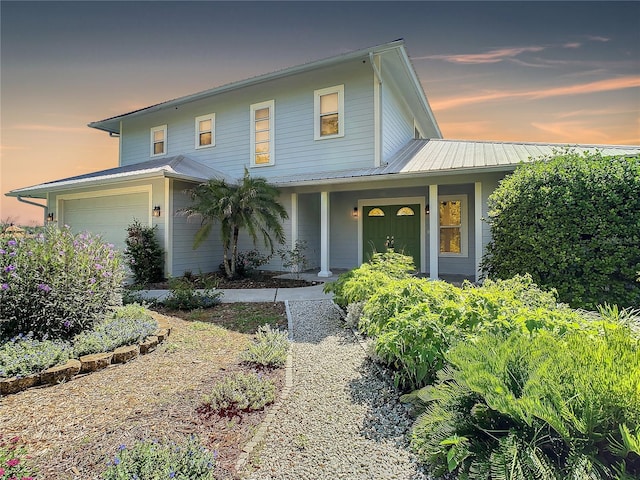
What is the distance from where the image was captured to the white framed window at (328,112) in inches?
372

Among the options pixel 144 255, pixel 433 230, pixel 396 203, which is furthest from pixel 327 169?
pixel 144 255

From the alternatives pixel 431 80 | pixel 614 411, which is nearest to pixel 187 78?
pixel 431 80

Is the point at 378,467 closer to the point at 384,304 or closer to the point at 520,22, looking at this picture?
the point at 384,304

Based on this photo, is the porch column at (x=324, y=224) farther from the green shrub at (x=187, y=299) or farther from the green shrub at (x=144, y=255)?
the green shrub at (x=144, y=255)

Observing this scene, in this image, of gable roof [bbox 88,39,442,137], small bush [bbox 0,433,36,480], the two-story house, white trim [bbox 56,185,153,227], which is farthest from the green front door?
small bush [bbox 0,433,36,480]

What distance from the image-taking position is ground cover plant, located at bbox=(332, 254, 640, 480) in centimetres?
146

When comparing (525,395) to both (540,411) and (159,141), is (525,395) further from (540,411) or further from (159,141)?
(159,141)

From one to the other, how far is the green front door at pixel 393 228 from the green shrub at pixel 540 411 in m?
8.41

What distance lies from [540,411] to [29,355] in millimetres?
4305

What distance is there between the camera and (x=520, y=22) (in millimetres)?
7535

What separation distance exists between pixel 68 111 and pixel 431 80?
1131cm

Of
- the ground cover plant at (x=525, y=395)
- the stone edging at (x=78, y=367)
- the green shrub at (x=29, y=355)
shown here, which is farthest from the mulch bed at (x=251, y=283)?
the ground cover plant at (x=525, y=395)

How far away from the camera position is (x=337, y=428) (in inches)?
94.0

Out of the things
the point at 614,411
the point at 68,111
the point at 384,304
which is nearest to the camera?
the point at 614,411
